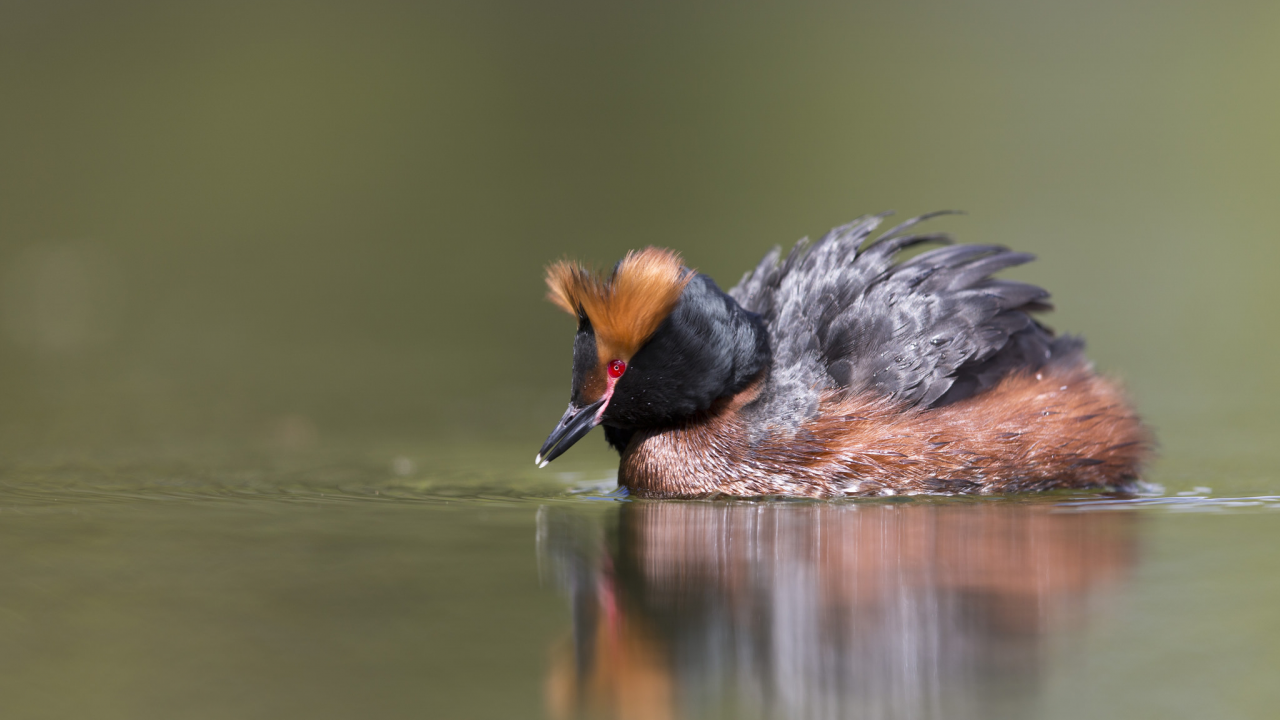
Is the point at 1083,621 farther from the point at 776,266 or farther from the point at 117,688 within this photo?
the point at 776,266

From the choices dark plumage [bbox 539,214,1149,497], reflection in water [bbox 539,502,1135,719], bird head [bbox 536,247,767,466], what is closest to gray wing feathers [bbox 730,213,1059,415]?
dark plumage [bbox 539,214,1149,497]

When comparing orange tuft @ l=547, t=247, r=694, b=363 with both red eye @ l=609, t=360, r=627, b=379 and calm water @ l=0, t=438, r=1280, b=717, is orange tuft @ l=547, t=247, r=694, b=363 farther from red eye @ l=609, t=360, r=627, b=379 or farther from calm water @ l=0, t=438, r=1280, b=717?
calm water @ l=0, t=438, r=1280, b=717

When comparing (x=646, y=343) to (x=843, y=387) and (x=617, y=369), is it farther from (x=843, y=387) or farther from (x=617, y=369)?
(x=843, y=387)

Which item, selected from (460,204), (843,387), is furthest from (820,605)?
(460,204)

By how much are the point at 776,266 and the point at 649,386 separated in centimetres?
135

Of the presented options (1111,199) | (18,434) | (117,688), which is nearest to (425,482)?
(18,434)

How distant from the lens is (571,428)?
6.59 m

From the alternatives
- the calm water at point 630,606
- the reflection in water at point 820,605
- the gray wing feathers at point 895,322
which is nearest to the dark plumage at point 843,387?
the gray wing feathers at point 895,322

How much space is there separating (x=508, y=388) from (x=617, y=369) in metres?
3.81

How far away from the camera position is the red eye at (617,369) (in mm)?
6633

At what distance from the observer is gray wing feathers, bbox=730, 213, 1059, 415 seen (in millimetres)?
6805

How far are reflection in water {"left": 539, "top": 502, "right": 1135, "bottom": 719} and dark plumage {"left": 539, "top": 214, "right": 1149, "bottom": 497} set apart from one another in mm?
587

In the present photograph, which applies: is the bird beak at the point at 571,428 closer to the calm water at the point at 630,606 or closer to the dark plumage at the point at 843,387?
the dark plumage at the point at 843,387

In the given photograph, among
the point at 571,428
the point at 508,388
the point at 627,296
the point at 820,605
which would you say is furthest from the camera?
the point at 508,388
